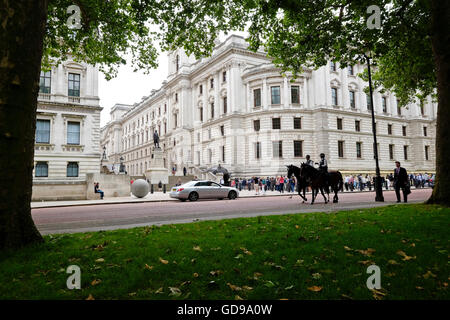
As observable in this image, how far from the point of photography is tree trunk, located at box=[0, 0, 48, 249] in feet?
15.6

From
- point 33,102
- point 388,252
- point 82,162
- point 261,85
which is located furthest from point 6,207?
point 261,85

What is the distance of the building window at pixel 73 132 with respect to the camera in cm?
3178

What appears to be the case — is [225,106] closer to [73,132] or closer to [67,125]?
[73,132]

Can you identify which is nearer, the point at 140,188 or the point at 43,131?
the point at 140,188

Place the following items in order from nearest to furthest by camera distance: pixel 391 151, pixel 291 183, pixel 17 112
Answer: pixel 17 112, pixel 291 183, pixel 391 151

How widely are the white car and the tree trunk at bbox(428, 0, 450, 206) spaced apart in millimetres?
14332

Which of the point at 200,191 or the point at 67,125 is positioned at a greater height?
the point at 67,125

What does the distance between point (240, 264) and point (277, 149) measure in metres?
42.5

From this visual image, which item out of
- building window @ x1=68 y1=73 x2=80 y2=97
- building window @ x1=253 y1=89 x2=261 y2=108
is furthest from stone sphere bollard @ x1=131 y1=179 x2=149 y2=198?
building window @ x1=253 y1=89 x2=261 y2=108

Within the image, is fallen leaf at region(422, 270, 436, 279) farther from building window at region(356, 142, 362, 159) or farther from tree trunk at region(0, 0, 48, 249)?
building window at region(356, 142, 362, 159)

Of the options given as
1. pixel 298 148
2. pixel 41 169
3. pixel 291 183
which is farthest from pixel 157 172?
pixel 298 148

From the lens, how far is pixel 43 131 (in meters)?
30.6

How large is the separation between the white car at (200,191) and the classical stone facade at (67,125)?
49.3 feet

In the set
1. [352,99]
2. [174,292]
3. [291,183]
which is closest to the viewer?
[174,292]
